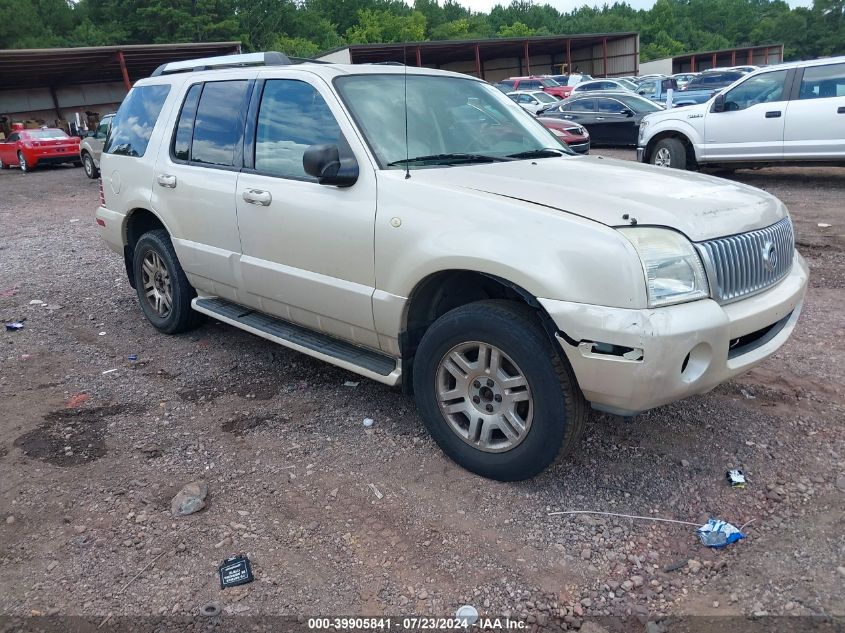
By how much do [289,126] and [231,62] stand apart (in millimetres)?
1135

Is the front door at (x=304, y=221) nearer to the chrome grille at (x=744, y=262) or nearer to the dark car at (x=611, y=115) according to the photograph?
the chrome grille at (x=744, y=262)

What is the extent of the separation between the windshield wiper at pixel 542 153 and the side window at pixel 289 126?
3.57 ft

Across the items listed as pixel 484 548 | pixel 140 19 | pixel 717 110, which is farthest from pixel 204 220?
pixel 140 19

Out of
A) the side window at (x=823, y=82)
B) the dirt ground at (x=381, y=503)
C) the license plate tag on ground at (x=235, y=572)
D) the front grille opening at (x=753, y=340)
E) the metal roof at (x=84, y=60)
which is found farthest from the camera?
the metal roof at (x=84, y=60)

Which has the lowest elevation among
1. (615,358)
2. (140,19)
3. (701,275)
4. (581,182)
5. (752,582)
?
(752,582)

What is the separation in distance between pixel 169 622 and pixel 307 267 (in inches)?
78.2

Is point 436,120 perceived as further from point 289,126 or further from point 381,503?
point 381,503

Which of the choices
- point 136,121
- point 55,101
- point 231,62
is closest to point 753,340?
point 231,62

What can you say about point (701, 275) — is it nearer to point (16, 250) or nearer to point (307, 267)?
point (307, 267)

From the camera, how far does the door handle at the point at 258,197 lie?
4.14m

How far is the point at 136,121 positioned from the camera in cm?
556

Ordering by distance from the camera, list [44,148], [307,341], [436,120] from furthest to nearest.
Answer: [44,148] → [307,341] → [436,120]

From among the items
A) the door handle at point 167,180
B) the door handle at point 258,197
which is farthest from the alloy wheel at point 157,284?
the door handle at point 258,197

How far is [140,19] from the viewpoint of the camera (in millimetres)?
54750
